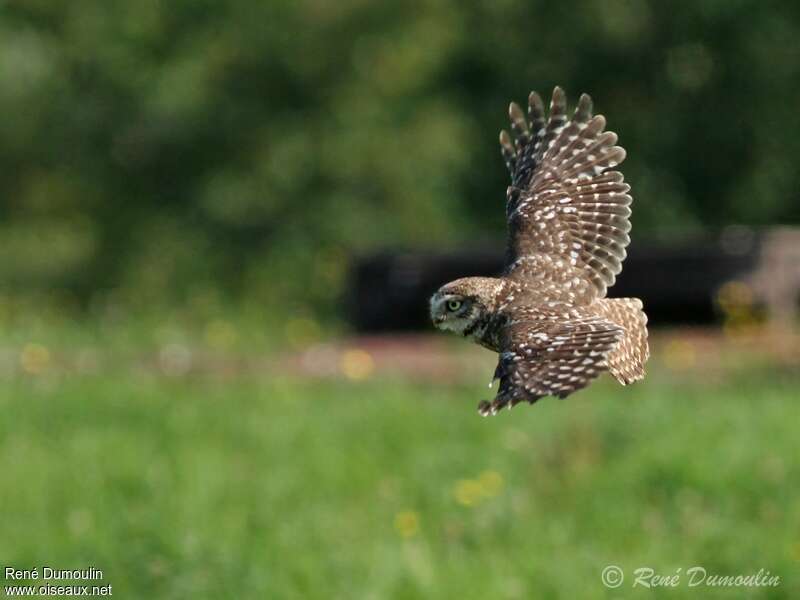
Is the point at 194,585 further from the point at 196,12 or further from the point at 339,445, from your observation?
the point at 196,12

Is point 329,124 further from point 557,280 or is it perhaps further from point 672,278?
point 557,280

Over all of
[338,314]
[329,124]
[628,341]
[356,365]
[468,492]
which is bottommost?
[338,314]

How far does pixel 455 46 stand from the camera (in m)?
19.7

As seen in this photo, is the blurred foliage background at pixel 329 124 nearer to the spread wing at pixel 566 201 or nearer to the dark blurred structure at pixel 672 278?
the dark blurred structure at pixel 672 278

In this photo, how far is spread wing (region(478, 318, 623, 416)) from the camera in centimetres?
367

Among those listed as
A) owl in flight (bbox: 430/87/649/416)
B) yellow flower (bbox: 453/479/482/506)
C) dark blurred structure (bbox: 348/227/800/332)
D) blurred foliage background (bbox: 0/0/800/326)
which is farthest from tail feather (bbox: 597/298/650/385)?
blurred foliage background (bbox: 0/0/800/326)

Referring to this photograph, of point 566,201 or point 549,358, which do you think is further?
point 566,201

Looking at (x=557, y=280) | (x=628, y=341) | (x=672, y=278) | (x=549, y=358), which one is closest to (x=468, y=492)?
(x=557, y=280)

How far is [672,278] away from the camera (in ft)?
43.4

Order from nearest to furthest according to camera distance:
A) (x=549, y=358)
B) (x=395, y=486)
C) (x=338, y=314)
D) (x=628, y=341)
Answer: (x=549, y=358)
(x=628, y=341)
(x=395, y=486)
(x=338, y=314)

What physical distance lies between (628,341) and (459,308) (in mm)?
542

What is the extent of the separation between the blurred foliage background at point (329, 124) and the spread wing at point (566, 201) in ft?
40.6

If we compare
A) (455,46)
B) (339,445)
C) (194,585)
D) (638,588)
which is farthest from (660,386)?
(455,46)

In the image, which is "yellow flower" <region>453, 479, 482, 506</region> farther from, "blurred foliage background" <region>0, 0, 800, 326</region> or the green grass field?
"blurred foliage background" <region>0, 0, 800, 326</region>
